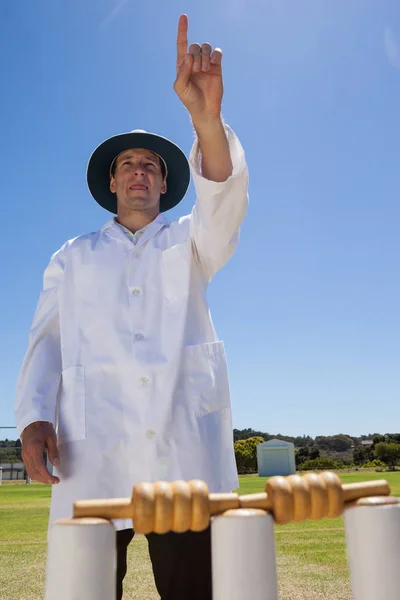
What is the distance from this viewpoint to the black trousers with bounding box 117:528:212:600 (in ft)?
7.09

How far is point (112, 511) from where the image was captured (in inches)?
38.7

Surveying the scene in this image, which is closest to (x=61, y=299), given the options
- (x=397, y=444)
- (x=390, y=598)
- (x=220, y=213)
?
(x=220, y=213)

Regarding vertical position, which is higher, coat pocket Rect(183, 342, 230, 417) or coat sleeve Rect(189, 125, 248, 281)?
coat sleeve Rect(189, 125, 248, 281)

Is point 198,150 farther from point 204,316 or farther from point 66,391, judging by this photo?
point 66,391

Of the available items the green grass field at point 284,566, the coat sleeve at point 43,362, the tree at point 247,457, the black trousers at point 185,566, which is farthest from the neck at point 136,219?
the tree at point 247,457

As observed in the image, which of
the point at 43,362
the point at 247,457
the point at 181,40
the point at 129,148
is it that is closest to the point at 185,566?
the point at 43,362

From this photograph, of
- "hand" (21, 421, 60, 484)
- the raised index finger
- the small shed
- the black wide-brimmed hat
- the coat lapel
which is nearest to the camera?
the raised index finger

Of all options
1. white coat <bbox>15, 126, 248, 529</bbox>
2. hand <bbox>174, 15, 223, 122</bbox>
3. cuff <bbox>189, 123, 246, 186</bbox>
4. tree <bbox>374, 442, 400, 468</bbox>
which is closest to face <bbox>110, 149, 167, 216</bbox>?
white coat <bbox>15, 126, 248, 529</bbox>

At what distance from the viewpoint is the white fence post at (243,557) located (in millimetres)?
896

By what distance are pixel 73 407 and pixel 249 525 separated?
1707 millimetres

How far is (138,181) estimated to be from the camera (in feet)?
9.78

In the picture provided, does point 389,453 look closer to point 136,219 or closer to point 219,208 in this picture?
point 136,219

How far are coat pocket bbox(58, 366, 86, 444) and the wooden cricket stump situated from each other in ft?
5.02

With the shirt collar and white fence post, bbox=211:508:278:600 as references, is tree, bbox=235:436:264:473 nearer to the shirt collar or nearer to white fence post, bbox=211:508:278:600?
the shirt collar
